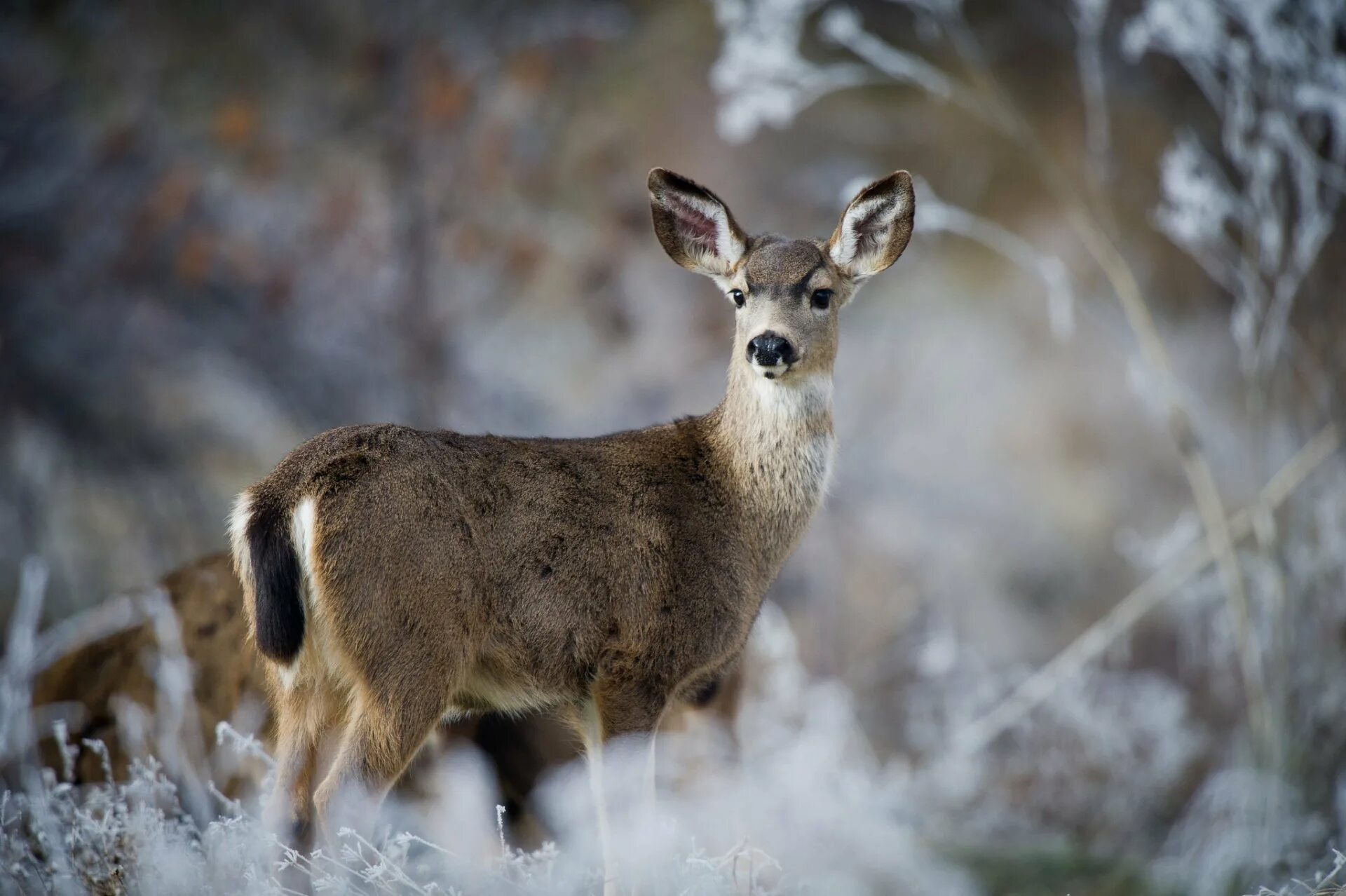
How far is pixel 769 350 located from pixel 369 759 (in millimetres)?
1601

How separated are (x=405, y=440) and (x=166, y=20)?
6302mm

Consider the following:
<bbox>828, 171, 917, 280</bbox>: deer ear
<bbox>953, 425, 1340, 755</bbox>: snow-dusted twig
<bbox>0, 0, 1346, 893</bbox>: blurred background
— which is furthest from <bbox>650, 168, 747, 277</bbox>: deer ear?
<bbox>0, 0, 1346, 893</bbox>: blurred background

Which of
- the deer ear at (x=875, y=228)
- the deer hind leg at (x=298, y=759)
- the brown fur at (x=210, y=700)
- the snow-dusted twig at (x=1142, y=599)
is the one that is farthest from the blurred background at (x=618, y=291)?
the deer hind leg at (x=298, y=759)

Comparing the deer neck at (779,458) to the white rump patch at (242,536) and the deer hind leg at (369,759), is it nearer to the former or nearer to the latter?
the deer hind leg at (369,759)

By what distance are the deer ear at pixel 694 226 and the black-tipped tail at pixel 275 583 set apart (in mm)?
1575

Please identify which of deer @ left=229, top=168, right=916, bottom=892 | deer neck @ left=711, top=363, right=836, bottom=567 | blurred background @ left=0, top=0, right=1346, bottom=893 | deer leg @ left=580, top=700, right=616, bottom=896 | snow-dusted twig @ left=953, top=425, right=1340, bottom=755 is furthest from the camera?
blurred background @ left=0, top=0, right=1346, bottom=893

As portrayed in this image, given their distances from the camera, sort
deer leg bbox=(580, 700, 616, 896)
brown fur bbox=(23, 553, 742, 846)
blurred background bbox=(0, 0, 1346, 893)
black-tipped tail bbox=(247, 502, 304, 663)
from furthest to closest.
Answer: blurred background bbox=(0, 0, 1346, 893), brown fur bbox=(23, 553, 742, 846), deer leg bbox=(580, 700, 616, 896), black-tipped tail bbox=(247, 502, 304, 663)

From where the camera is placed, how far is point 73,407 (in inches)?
341

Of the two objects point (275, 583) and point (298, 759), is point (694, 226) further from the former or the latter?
point (298, 759)

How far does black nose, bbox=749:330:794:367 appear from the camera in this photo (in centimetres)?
406

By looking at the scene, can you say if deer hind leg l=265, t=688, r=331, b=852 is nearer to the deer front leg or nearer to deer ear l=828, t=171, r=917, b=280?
the deer front leg

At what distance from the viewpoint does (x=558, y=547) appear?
12.8 feet

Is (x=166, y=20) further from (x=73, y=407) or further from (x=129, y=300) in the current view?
(x=73, y=407)

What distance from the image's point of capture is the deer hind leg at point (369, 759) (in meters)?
3.51
